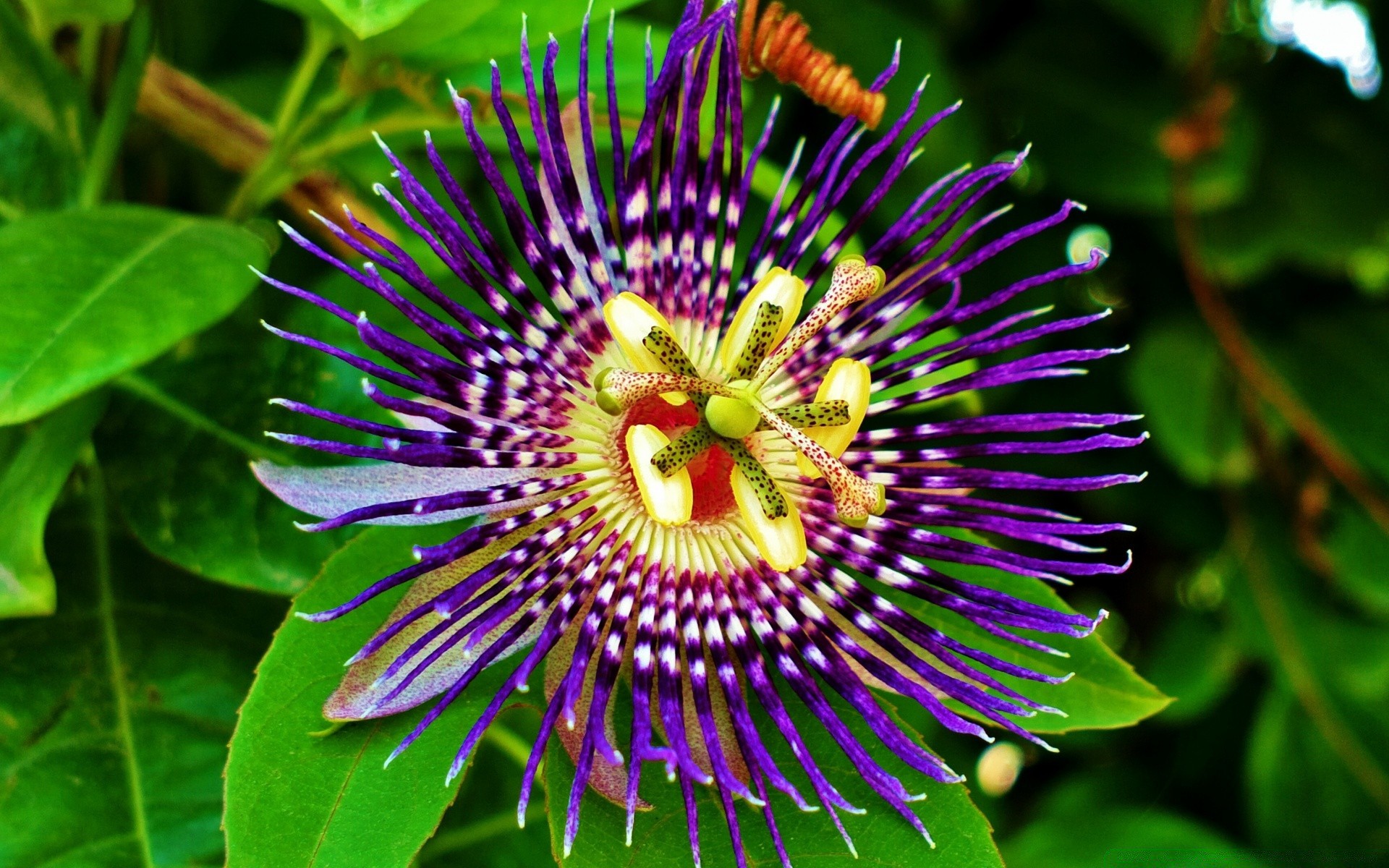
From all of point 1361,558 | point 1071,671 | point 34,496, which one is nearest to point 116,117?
point 34,496

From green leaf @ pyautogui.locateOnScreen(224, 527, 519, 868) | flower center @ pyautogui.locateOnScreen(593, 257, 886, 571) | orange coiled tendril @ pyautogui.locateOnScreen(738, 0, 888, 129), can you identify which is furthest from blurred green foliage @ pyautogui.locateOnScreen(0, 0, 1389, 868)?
flower center @ pyautogui.locateOnScreen(593, 257, 886, 571)

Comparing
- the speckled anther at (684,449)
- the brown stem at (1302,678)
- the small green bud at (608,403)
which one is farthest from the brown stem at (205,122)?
the brown stem at (1302,678)

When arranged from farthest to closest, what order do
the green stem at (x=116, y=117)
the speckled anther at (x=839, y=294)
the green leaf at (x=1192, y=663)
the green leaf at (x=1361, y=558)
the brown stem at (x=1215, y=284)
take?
1. the green leaf at (x=1192, y=663)
2. the green leaf at (x=1361, y=558)
3. the brown stem at (x=1215, y=284)
4. the green stem at (x=116, y=117)
5. the speckled anther at (x=839, y=294)

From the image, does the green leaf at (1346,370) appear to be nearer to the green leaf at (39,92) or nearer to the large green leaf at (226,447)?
the large green leaf at (226,447)

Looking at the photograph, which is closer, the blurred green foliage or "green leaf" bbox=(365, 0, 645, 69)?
the blurred green foliage

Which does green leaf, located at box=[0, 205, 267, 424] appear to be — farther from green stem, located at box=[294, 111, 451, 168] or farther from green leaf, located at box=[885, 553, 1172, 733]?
green leaf, located at box=[885, 553, 1172, 733]

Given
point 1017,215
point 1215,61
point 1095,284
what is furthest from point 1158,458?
point 1215,61
